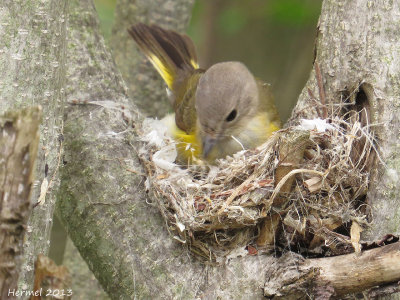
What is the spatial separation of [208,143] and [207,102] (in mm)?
285

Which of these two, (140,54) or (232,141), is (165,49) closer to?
(140,54)

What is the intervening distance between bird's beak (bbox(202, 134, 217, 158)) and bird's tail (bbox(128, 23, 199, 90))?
3.24ft

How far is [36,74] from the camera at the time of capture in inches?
113

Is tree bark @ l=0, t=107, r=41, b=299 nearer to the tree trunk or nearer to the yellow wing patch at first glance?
the tree trunk

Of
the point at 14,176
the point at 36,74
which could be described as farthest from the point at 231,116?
the point at 14,176

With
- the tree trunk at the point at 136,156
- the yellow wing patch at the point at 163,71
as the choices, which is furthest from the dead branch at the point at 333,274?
the yellow wing patch at the point at 163,71

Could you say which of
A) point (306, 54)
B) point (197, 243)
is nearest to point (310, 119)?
point (197, 243)

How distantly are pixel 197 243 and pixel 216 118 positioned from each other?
3.41 feet

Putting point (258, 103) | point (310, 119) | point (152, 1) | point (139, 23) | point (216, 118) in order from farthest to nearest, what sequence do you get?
point (152, 1), point (139, 23), point (258, 103), point (216, 118), point (310, 119)

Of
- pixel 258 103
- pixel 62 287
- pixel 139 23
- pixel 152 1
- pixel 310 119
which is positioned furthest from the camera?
pixel 152 1

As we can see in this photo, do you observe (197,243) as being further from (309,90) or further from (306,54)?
(306,54)

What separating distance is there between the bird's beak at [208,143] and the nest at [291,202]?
0.62 metres

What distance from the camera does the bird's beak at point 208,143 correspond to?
4.29m

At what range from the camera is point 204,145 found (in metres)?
4.32
